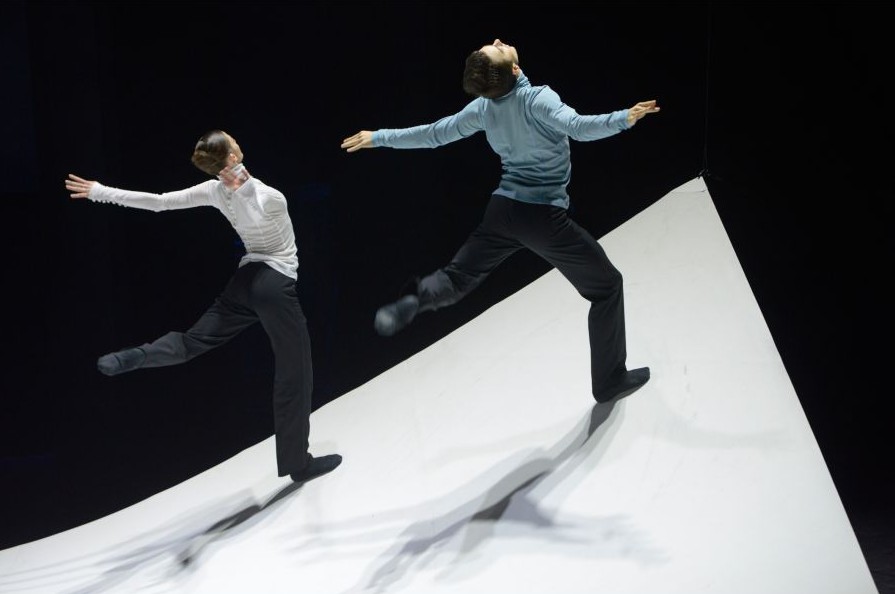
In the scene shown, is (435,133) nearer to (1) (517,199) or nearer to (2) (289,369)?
(1) (517,199)

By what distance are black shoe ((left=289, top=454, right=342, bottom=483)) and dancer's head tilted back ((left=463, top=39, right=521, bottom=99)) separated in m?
1.42

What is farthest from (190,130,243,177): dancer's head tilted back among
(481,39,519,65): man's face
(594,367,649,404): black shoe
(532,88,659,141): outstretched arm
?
(594,367,649,404): black shoe

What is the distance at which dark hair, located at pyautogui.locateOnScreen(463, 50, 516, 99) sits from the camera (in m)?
2.67

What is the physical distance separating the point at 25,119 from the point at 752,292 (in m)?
3.02

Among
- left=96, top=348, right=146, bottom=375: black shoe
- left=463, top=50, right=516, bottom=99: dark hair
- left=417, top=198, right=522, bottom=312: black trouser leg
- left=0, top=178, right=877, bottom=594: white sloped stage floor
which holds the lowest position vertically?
left=0, top=178, right=877, bottom=594: white sloped stage floor

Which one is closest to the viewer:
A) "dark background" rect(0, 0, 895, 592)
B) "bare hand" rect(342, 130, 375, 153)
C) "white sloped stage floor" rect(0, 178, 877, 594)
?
"white sloped stage floor" rect(0, 178, 877, 594)

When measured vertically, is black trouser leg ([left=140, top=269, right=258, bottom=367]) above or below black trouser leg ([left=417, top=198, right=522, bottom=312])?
below

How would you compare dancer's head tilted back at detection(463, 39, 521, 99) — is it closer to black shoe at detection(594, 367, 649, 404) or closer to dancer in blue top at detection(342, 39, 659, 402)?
dancer in blue top at detection(342, 39, 659, 402)

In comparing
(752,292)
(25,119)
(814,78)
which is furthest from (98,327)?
(814,78)

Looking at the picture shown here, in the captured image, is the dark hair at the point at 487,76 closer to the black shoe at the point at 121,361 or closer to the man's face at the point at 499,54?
the man's face at the point at 499,54

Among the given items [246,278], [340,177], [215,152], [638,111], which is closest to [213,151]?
[215,152]

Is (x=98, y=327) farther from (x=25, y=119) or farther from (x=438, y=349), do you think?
(x=438, y=349)

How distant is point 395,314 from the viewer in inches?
106

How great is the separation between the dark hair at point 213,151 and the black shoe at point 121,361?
63 centimetres
